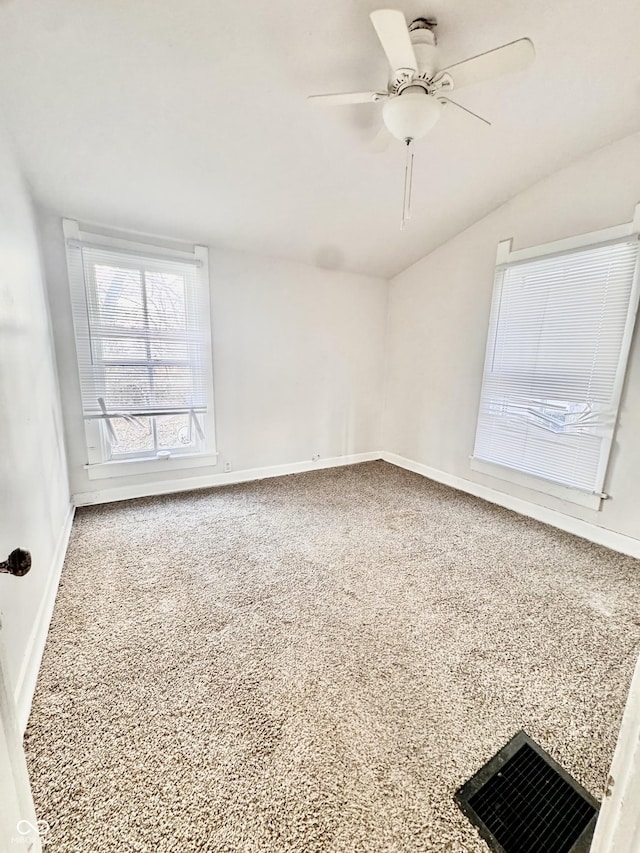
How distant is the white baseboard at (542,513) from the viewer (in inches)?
94.5

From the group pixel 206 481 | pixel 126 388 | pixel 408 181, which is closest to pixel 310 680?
pixel 206 481

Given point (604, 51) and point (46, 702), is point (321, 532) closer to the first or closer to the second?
point (46, 702)

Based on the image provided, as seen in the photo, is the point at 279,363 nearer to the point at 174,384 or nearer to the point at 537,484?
the point at 174,384

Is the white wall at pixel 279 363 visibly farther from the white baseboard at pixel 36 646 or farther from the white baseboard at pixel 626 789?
the white baseboard at pixel 626 789

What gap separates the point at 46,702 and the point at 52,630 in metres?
0.41

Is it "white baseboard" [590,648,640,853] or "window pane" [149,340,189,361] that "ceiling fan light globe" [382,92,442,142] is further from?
"window pane" [149,340,189,361]

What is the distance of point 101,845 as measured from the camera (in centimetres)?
90

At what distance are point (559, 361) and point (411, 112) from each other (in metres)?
2.01

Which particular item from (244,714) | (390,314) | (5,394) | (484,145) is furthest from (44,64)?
(390,314)

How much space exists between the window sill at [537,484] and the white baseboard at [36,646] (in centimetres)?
321

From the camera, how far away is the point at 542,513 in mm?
2840

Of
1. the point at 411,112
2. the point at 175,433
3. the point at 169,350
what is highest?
the point at 411,112

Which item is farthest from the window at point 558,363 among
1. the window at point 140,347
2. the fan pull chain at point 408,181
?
the window at point 140,347

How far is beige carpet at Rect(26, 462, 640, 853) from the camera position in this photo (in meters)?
0.97
